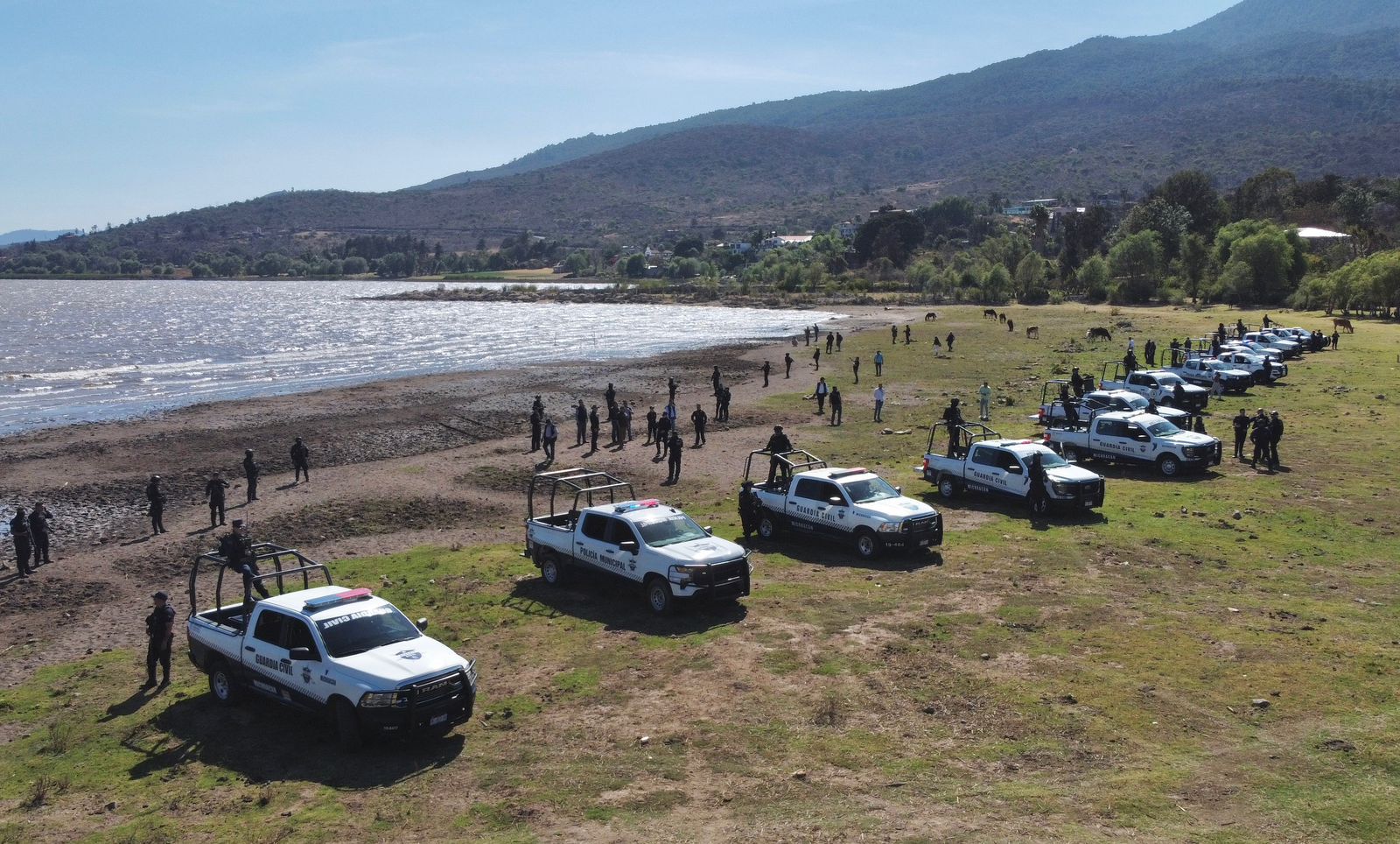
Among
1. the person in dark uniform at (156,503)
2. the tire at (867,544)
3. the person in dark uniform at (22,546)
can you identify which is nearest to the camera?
the tire at (867,544)

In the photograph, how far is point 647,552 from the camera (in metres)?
17.4

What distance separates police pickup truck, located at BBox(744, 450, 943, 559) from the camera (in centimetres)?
1997

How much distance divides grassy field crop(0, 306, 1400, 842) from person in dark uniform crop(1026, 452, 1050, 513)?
1.37m

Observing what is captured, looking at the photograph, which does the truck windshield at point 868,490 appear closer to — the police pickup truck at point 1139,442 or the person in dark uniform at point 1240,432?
the police pickup truck at point 1139,442

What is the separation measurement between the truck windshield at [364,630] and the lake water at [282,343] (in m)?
39.2

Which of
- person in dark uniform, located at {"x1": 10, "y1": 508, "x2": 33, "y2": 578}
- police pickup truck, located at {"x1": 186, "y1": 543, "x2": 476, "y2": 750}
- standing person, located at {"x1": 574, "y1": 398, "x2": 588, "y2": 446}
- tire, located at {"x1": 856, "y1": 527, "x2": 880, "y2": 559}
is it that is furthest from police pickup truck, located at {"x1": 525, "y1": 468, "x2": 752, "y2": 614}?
standing person, located at {"x1": 574, "y1": 398, "x2": 588, "y2": 446}

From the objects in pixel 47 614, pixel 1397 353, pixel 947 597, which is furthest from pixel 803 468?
pixel 1397 353

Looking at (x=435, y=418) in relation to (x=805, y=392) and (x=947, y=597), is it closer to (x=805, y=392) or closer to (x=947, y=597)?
(x=805, y=392)

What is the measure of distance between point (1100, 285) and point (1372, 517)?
314ft

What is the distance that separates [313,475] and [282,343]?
209 feet

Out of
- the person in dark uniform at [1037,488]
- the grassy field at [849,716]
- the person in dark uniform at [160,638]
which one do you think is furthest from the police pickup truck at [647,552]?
the person in dark uniform at [1037,488]

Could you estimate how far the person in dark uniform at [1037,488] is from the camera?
23.1 meters

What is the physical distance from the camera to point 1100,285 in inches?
4407

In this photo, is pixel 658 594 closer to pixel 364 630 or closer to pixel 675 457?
pixel 364 630
